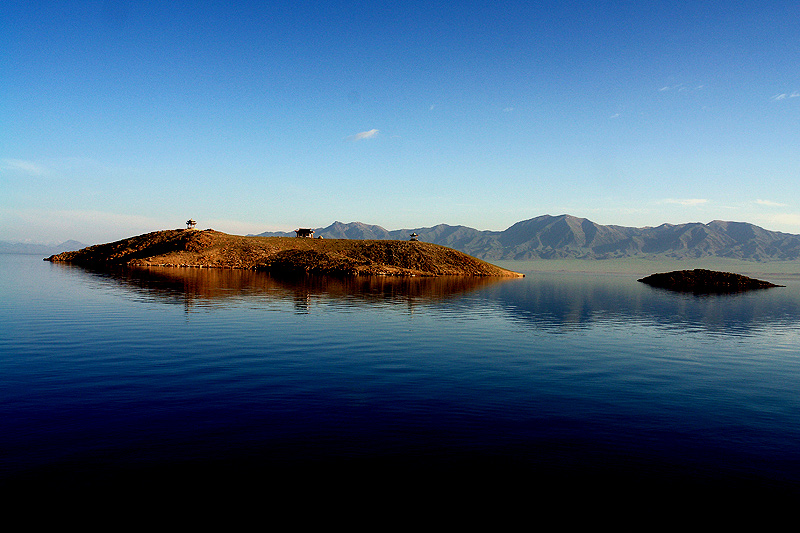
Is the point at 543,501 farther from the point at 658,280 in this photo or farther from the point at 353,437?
the point at 658,280

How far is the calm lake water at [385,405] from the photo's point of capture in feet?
50.3

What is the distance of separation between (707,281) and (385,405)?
19437 centimetres

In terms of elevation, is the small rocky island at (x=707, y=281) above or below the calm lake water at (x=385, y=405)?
below

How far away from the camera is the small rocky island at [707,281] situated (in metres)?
168

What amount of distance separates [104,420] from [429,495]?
14.2 meters

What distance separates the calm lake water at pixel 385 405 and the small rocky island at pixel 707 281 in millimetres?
141392

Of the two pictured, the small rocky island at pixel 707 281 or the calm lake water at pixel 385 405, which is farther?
the small rocky island at pixel 707 281

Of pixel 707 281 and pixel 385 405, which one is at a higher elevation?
pixel 385 405

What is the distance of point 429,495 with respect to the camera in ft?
44.8

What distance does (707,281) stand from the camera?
175750 millimetres

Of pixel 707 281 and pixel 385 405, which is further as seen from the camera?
pixel 707 281

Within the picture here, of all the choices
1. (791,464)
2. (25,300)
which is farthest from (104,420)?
(25,300)

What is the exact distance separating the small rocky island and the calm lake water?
14139 centimetres

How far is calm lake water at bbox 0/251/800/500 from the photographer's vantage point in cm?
1534
